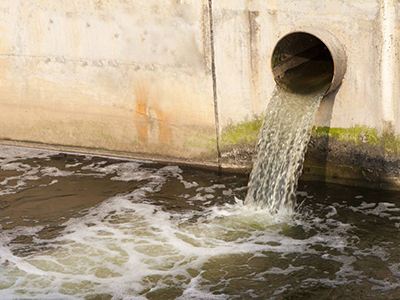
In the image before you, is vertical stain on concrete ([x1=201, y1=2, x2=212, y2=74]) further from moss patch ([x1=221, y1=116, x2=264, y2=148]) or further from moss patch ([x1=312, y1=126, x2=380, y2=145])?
moss patch ([x1=312, y1=126, x2=380, y2=145])

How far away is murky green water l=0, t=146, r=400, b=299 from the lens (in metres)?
7.23

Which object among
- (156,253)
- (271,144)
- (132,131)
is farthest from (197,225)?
(132,131)

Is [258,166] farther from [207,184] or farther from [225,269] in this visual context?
[225,269]

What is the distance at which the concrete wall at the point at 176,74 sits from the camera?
859 centimetres

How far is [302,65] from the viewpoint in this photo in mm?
9344

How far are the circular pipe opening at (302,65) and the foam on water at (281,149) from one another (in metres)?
0.13

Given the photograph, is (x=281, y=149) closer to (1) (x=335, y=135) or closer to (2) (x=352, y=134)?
(1) (x=335, y=135)

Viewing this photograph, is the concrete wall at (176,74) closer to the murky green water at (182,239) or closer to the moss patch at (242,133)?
the moss patch at (242,133)

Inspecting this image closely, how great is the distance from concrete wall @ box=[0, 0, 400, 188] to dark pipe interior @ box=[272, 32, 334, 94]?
0.56 feet

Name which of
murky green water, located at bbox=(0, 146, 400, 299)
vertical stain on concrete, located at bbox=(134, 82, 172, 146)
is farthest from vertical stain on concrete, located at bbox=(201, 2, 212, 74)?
murky green water, located at bbox=(0, 146, 400, 299)

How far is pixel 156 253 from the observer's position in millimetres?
7871

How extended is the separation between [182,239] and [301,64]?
2.47m

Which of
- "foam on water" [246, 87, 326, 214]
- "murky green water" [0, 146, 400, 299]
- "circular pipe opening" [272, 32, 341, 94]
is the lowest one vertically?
"murky green water" [0, 146, 400, 299]

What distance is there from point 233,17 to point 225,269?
3.00 m
